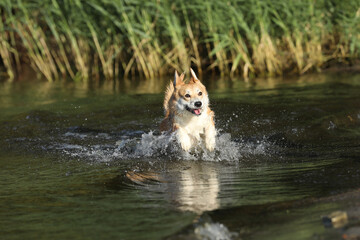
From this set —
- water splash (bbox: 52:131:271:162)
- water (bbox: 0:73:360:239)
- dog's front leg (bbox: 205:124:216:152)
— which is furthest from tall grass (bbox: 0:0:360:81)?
dog's front leg (bbox: 205:124:216:152)

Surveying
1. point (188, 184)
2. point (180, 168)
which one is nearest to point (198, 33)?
point (180, 168)

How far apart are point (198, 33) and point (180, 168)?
7.52 metres

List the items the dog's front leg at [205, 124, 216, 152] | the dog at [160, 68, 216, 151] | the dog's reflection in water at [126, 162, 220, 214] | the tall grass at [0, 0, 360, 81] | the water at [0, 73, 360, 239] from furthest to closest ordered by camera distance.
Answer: the tall grass at [0, 0, 360, 81] < the dog's front leg at [205, 124, 216, 152] < the dog at [160, 68, 216, 151] < the dog's reflection in water at [126, 162, 220, 214] < the water at [0, 73, 360, 239]

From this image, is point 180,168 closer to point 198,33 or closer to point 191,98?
point 191,98

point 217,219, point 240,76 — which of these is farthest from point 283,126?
point 240,76

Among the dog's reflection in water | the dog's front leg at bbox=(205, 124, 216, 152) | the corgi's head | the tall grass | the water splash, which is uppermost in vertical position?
the tall grass

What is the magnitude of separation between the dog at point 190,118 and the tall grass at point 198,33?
5231 mm

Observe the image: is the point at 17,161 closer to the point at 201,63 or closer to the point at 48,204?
the point at 48,204

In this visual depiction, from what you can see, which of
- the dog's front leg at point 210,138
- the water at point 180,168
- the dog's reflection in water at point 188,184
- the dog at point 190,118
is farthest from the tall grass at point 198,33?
the dog's reflection in water at point 188,184

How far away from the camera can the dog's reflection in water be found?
173 inches

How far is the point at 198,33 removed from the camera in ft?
43.0

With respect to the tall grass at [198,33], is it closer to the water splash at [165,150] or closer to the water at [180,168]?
the water at [180,168]

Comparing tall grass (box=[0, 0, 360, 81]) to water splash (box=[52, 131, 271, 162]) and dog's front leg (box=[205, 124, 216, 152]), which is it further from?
dog's front leg (box=[205, 124, 216, 152])

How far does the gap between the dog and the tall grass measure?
523 centimetres
